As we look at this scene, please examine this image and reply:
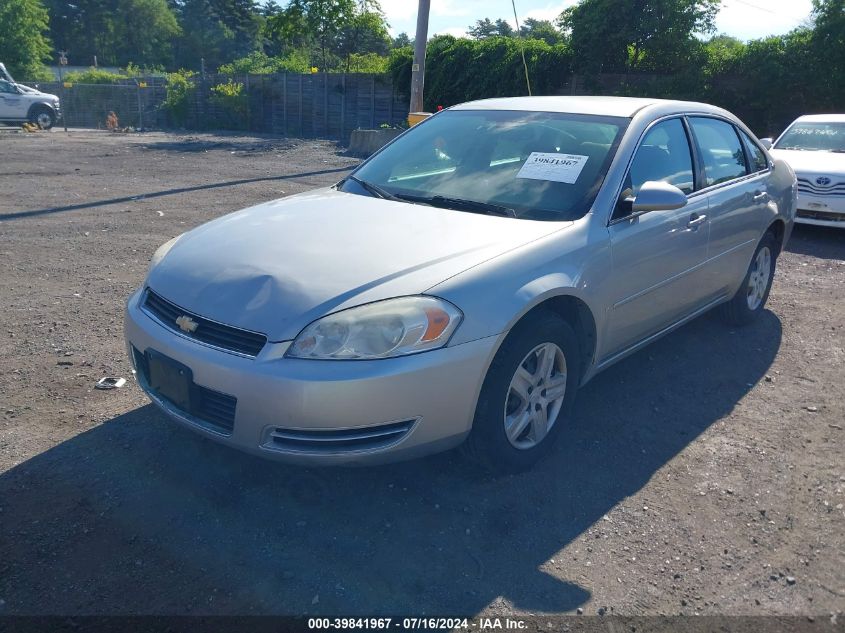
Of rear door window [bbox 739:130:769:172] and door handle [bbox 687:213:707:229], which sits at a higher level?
rear door window [bbox 739:130:769:172]

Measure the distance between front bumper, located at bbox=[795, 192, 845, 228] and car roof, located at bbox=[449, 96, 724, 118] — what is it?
16.9 ft

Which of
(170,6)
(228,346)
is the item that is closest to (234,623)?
(228,346)

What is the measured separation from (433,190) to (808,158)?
7745 millimetres

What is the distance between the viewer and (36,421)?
149 inches

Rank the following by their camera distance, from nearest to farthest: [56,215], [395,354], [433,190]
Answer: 1. [395,354]
2. [433,190]
3. [56,215]

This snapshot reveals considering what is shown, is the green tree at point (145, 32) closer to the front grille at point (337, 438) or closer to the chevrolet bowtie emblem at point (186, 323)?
the chevrolet bowtie emblem at point (186, 323)

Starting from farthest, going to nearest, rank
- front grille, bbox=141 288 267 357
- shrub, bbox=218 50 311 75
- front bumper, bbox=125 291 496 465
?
shrub, bbox=218 50 311 75
front grille, bbox=141 288 267 357
front bumper, bbox=125 291 496 465

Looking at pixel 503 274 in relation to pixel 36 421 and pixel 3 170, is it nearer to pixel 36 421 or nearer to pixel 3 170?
pixel 36 421

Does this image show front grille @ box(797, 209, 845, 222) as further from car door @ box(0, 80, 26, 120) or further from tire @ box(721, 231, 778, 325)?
Result: car door @ box(0, 80, 26, 120)

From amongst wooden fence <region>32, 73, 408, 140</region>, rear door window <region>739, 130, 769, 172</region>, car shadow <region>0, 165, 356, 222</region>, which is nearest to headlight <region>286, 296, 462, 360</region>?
rear door window <region>739, 130, 769, 172</region>

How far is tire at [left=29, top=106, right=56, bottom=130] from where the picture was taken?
2703 cm

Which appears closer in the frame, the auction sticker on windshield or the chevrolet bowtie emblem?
the chevrolet bowtie emblem

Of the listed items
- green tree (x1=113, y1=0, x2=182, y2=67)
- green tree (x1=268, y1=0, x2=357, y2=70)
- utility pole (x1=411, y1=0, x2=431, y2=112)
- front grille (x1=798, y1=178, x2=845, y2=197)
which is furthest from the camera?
green tree (x1=113, y1=0, x2=182, y2=67)

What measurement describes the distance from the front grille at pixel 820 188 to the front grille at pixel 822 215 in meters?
0.23
